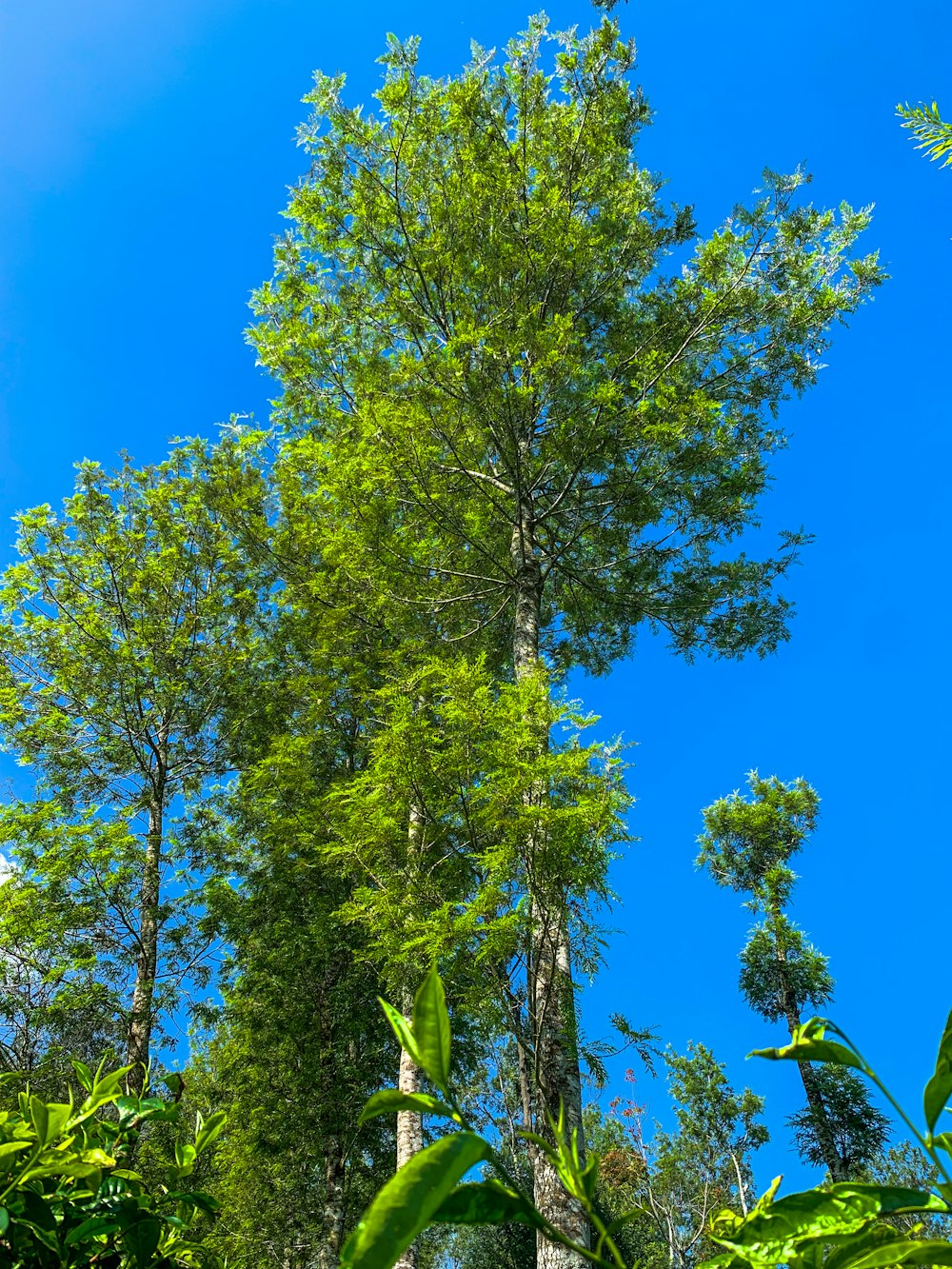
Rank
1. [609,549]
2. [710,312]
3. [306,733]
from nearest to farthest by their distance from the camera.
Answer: [710,312] → [609,549] → [306,733]

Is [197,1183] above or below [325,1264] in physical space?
above

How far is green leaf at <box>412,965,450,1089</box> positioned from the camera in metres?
0.46

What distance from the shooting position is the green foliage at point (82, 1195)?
0.92 metres

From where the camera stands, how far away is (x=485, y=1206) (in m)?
0.45

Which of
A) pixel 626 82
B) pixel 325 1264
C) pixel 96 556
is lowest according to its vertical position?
pixel 325 1264

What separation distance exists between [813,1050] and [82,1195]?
0.97 meters

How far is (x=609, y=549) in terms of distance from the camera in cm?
990

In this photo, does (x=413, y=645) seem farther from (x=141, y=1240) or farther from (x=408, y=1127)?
(x=141, y=1240)

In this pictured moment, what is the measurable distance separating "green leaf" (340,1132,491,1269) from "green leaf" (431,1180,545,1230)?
0.07 m

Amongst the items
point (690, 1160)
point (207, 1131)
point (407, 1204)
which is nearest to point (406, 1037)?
point (407, 1204)

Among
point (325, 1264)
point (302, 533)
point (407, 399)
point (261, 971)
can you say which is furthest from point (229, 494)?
point (325, 1264)

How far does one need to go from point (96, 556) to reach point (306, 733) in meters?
3.79

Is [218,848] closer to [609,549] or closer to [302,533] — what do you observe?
[302,533]

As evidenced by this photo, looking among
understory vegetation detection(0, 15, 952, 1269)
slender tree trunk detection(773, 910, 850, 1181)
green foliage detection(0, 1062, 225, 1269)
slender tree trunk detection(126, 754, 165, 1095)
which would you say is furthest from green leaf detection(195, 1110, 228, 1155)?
slender tree trunk detection(773, 910, 850, 1181)
